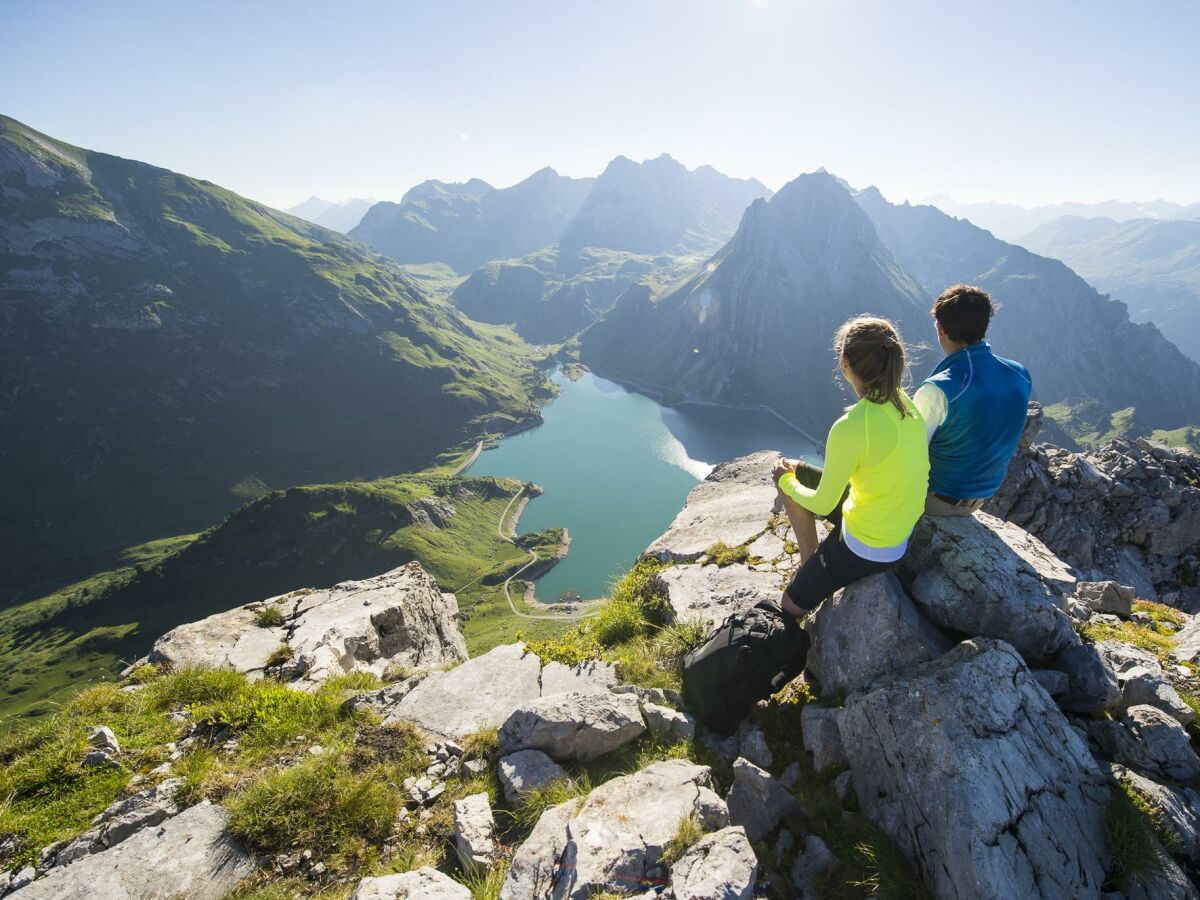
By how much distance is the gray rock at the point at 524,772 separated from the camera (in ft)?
25.1

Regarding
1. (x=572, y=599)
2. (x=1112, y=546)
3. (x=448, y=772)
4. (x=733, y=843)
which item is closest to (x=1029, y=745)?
(x=733, y=843)

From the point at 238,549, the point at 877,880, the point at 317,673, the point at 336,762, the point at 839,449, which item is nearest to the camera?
the point at 877,880

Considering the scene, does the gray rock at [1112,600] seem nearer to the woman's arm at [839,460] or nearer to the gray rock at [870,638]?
the gray rock at [870,638]

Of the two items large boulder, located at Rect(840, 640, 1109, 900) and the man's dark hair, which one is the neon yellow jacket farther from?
the man's dark hair

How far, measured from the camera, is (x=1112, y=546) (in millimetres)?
25109

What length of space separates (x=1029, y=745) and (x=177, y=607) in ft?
614

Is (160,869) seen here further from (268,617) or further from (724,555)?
(724,555)

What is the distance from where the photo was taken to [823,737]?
725cm

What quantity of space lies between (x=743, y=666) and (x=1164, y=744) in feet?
16.7

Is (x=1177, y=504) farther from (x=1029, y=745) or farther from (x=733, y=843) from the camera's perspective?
(x=733, y=843)

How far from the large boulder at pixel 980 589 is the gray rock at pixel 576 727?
5008 millimetres

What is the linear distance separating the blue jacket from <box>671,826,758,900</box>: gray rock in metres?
6.55

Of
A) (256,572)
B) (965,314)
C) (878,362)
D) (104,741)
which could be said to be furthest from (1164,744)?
(256,572)

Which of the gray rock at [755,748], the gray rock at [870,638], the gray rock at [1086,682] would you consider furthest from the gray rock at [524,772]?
the gray rock at [1086,682]
